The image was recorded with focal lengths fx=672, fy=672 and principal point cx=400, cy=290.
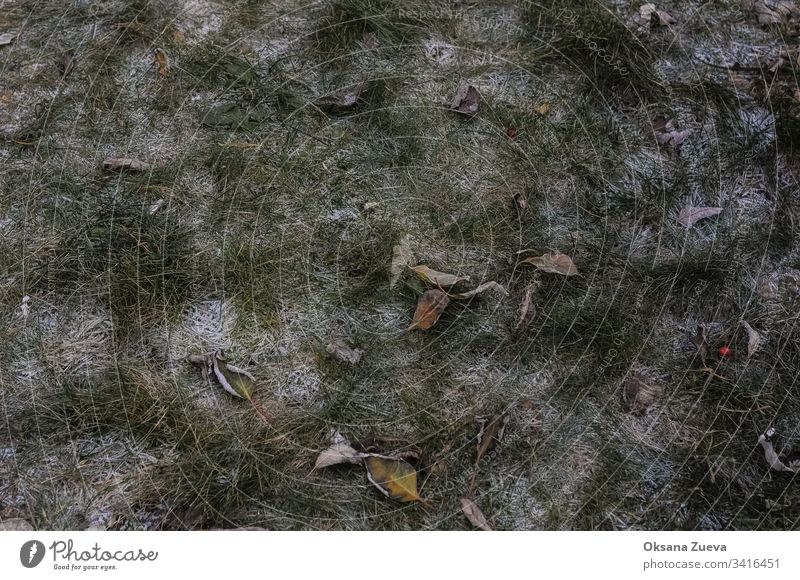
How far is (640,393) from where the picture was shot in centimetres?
293

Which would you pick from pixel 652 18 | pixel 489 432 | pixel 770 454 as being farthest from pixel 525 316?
pixel 652 18

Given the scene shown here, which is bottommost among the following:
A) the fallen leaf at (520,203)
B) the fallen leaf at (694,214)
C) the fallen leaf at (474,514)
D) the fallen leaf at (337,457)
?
the fallen leaf at (474,514)

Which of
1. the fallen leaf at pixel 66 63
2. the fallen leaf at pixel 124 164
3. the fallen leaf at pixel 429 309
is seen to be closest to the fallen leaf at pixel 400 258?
the fallen leaf at pixel 429 309

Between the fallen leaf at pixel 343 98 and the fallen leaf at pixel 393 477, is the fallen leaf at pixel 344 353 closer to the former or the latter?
the fallen leaf at pixel 393 477

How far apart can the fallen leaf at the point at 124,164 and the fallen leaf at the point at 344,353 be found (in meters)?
1.31

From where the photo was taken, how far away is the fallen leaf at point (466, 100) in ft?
11.2

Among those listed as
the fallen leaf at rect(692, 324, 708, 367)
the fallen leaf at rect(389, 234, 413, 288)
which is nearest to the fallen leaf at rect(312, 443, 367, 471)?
the fallen leaf at rect(389, 234, 413, 288)

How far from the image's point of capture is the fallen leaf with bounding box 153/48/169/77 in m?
3.51

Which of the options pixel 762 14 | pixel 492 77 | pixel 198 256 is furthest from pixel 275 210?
pixel 762 14

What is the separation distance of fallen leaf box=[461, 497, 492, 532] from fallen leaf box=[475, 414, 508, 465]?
0.55 feet

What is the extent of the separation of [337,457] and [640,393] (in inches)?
52.6

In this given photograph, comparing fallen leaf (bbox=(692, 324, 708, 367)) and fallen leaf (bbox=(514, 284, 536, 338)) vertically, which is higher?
fallen leaf (bbox=(514, 284, 536, 338))

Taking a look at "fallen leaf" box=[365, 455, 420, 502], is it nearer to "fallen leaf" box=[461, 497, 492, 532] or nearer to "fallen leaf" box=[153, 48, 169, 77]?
"fallen leaf" box=[461, 497, 492, 532]
